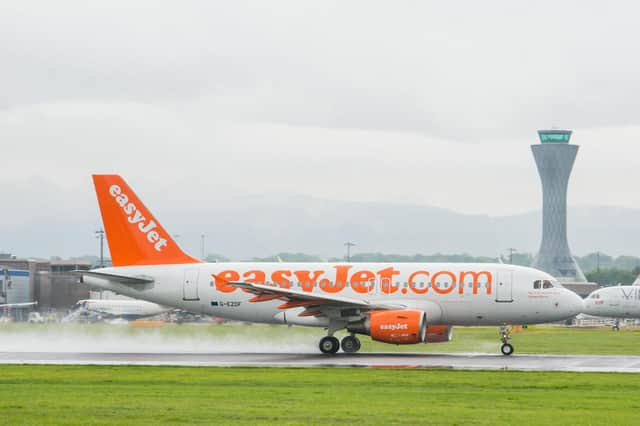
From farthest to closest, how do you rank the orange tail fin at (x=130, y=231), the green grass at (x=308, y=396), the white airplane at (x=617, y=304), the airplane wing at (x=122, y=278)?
the white airplane at (x=617, y=304) → the orange tail fin at (x=130, y=231) → the airplane wing at (x=122, y=278) → the green grass at (x=308, y=396)

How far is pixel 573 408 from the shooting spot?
24.8 meters

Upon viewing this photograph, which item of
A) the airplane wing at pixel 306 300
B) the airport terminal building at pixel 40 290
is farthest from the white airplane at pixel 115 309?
the airplane wing at pixel 306 300

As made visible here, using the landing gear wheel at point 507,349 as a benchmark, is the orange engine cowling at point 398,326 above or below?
above

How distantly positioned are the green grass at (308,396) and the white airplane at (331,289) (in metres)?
8.63

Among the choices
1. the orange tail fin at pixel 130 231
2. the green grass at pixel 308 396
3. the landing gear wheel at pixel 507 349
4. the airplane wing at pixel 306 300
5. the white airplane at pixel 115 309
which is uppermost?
the orange tail fin at pixel 130 231

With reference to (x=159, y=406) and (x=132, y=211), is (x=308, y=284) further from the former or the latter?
(x=159, y=406)

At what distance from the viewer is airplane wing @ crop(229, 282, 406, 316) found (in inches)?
1698

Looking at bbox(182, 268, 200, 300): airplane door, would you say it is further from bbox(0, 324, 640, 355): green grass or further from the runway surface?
bbox(0, 324, 640, 355): green grass

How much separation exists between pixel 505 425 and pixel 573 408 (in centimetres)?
366

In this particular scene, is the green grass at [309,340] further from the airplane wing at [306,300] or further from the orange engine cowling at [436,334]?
the airplane wing at [306,300]

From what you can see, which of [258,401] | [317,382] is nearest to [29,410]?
[258,401]

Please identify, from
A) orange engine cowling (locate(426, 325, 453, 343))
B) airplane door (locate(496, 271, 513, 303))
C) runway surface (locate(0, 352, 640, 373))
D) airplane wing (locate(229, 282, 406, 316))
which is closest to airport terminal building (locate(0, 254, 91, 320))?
runway surface (locate(0, 352, 640, 373))

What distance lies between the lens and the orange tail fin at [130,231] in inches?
1911

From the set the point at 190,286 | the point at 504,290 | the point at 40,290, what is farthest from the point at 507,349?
the point at 40,290
